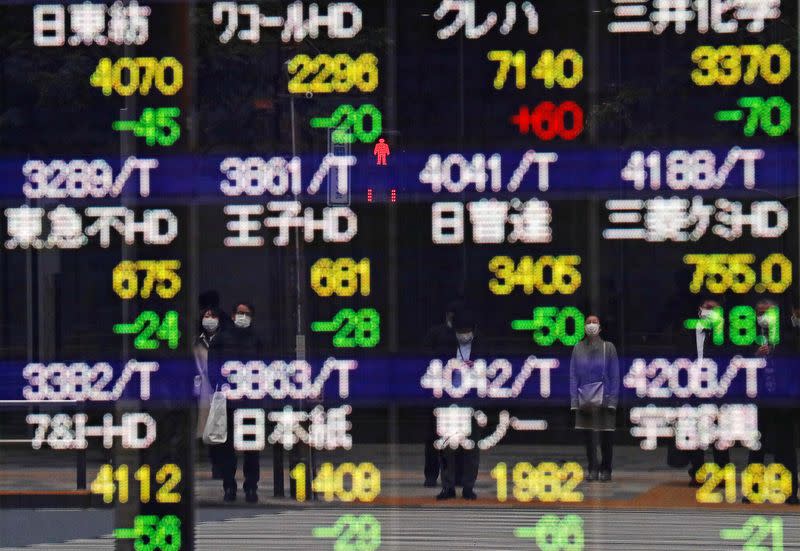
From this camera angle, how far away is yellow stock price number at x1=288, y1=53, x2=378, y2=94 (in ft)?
27.2

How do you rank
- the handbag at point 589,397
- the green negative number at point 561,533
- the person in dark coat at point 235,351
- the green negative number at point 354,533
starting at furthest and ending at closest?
the green negative number at point 354,533, the green negative number at point 561,533, the person in dark coat at point 235,351, the handbag at point 589,397

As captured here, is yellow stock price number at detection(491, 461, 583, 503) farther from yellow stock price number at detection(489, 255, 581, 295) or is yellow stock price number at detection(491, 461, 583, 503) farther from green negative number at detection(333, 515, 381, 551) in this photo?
green negative number at detection(333, 515, 381, 551)

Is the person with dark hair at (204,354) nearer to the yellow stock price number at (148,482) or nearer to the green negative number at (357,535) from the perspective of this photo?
the yellow stock price number at (148,482)

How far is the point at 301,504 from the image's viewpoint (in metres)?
8.73

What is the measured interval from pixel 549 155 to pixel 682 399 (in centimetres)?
103

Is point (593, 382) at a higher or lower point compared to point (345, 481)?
higher

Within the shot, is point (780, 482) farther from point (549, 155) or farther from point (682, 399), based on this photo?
point (549, 155)

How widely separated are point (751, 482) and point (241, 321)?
1996 millimetres

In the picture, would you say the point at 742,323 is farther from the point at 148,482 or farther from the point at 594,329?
the point at 148,482

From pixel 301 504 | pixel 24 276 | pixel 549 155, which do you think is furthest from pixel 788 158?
pixel 24 276

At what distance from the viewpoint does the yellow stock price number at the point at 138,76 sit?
27.8 feet

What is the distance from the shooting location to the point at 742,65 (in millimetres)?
8195

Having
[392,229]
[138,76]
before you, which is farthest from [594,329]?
[138,76]

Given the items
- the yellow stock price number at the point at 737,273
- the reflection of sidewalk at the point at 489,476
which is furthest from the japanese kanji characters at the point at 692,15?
the reflection of sidewalk at the point at 489,476
